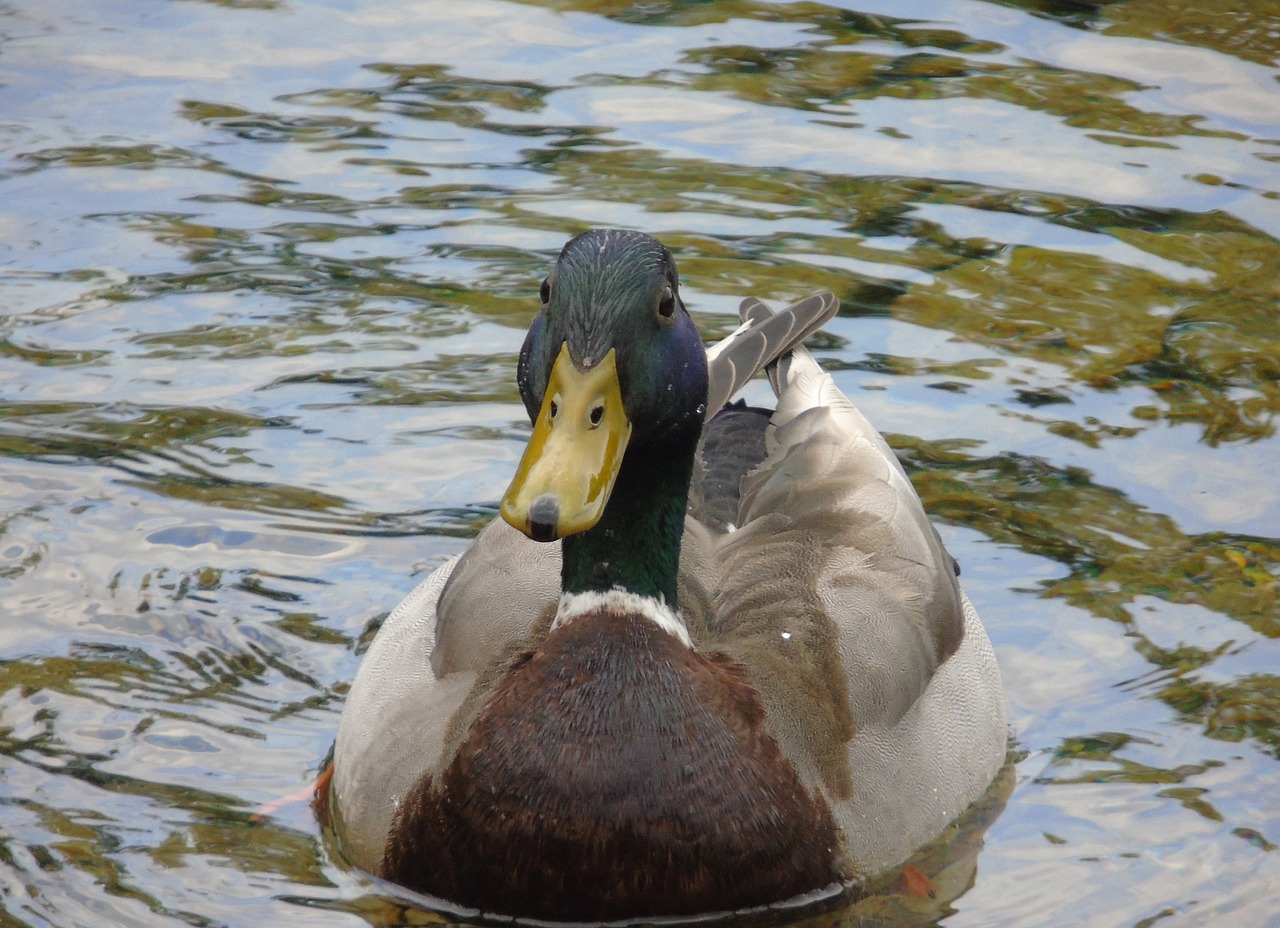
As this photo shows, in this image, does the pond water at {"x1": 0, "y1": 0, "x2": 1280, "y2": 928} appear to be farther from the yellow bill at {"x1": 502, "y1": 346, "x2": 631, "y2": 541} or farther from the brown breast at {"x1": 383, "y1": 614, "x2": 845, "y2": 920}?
the yellow bill at {"x1": 502, "y1": 346, "x2": 631, "y2": 541}

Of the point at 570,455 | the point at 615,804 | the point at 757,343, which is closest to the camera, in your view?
the point at 570,455

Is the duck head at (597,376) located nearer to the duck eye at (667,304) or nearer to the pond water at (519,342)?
the duck eye at (667,304)

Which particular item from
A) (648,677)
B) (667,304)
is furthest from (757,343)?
(648,677)

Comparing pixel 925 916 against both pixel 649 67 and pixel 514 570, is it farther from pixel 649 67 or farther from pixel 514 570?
pixel 649 67

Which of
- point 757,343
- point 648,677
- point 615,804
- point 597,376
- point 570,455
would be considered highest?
point 597,376

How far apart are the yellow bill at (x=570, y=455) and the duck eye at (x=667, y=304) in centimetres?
22

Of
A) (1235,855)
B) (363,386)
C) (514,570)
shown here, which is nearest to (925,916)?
(1235,855)

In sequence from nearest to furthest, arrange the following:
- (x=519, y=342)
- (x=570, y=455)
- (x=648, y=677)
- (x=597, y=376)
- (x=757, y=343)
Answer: (x=570, y=455) < (x=597, y=376) < (x=648, y=677) < (x=757, y=343) < (x=519, y=342)

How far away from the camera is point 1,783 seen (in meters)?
5.39

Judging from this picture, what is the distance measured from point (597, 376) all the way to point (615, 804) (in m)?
1.03

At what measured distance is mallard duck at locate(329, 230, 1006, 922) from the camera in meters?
4.71

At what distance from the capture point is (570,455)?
4.45 m

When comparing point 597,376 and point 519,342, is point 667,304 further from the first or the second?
point 519,342

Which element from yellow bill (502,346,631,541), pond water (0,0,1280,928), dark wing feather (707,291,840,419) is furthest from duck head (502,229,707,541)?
pond water (0,0,1280,928)
